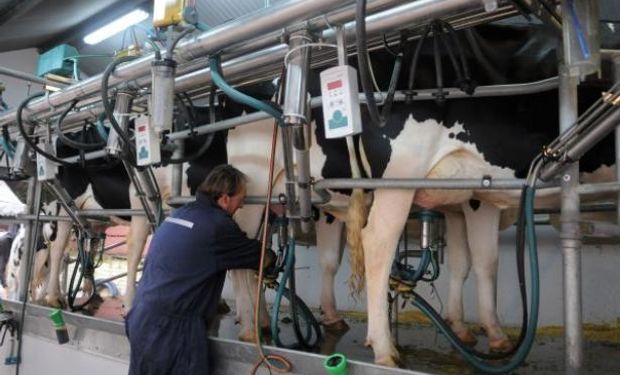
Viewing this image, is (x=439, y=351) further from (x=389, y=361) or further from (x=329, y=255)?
(x=329, y=255)

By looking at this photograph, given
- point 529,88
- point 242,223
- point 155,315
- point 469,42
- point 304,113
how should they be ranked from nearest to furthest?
1. point 304,113
2. point 529,88
3. point 469,42
4. point 155,315
5. point 242,223

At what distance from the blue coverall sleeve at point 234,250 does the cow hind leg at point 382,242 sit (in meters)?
0.46

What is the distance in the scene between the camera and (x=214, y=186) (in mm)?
2273

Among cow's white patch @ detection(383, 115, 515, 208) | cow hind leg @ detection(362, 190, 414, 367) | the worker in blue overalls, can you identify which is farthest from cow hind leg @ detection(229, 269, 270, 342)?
cow's white patch @ detection(383, 115, 515, 208)

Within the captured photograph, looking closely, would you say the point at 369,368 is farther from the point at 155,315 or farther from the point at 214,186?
the point at 214,186

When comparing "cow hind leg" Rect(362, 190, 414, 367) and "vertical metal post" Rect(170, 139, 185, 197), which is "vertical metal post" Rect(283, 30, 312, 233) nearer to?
"cow hind leg" Rect(362, 190, 414, 367)

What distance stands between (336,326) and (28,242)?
197 centimetres

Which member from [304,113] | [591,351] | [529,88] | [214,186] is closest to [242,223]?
[214,186]

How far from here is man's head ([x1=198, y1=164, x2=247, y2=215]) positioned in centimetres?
227

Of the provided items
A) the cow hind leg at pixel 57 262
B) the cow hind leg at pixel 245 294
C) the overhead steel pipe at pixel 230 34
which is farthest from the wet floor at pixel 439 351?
the cow hind leg at pixel 57 262

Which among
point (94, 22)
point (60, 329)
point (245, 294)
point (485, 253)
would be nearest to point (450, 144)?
point (485, 253)

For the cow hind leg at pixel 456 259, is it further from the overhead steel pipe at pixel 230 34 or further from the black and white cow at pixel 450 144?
the overhead steel pipe at pixel 230 34

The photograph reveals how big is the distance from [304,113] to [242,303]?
1.42 metres

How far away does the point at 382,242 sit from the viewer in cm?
209
